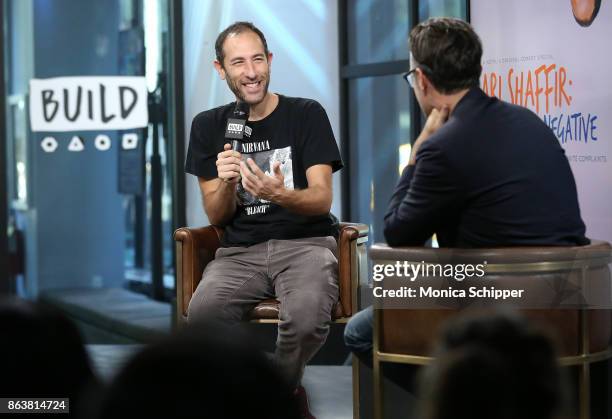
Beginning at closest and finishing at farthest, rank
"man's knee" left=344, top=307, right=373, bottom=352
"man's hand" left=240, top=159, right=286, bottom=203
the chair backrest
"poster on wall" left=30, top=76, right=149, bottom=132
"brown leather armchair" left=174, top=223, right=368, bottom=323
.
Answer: the chair backrest → "man's knee" left=344, top=307, right=373, bottom=352 → "man's hand" left=240, top=159, right=286, bottom=203 → "brown leather armchair" left=174, top=223, right=368, bottom=323 → "poster on wall" left=30, top=76, right=149, bottom=132

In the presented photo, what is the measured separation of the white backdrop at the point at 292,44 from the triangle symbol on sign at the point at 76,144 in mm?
781

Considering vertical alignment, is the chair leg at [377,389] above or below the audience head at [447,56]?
below

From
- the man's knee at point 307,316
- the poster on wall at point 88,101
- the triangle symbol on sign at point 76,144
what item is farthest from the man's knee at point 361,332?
the triangle symbol on sign at point 76,144

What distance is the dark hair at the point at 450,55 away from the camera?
2.59 metres

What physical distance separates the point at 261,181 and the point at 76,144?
2856 millimetres

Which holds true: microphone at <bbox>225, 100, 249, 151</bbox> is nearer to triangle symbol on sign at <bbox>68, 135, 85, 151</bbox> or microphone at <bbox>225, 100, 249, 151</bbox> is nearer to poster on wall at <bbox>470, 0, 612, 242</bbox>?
poster on wall at <bbox>470, 0, 612, 242</bbox>

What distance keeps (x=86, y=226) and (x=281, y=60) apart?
5.19 feet

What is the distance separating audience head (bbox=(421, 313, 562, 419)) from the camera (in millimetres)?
806

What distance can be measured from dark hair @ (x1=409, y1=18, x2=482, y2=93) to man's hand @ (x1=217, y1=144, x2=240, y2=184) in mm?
742

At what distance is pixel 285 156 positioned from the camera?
3.35m

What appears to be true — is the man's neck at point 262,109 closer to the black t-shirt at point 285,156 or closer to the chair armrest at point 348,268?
the black t-shirt at point 285,156

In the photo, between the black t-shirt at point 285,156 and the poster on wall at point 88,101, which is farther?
the poster on wall at point 88,101

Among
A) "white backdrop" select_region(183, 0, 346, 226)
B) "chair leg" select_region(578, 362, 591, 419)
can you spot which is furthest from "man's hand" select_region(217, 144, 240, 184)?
"white backdrop" select_region(183, 0, 346, 226)

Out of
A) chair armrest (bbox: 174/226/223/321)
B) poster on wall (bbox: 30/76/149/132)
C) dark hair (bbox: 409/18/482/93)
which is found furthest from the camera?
poster on wall (bbox: 30/76/149/132)
